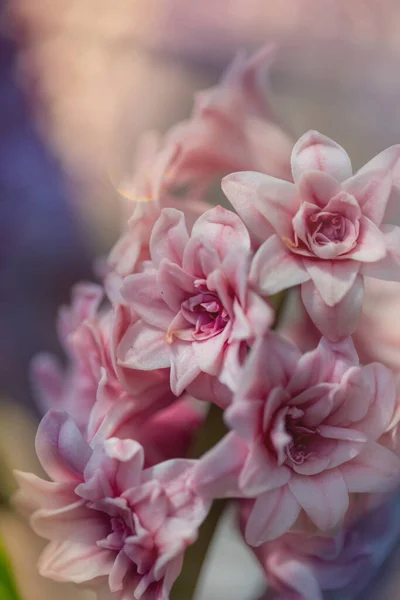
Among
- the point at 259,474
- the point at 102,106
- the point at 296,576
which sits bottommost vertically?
the point at 296,576

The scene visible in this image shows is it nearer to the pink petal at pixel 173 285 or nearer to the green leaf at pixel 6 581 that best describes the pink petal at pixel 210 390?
the pink petal at pixel 173 285

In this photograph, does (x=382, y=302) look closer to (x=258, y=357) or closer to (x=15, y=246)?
(x=258, y=357)

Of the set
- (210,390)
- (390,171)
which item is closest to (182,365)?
(210,390)

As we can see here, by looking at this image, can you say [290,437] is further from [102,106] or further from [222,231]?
[102,106]

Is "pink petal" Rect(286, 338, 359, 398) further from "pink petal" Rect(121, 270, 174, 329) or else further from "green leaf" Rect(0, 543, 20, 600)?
"green leaf" Rect(0, 543, 20, 600)

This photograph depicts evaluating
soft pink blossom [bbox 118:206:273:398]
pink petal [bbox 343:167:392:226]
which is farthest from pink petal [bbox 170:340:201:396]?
pink petal [bbox 343:167:392:226]
